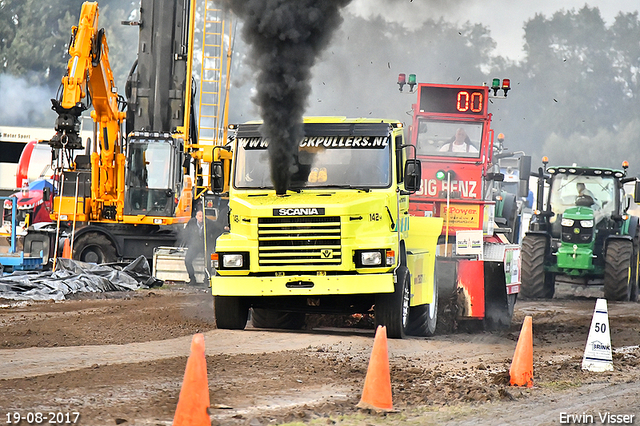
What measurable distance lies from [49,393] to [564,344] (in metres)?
7.63

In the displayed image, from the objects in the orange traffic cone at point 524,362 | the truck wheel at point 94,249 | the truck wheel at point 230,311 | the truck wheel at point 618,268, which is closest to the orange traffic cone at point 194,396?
the orange traffic cone at point 524,362

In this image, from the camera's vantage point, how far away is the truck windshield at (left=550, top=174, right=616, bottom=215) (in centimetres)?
2127

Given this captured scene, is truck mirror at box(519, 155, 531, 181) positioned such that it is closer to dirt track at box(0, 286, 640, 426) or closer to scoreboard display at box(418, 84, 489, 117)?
scoreboard display at box(418, 84, 489, 117)

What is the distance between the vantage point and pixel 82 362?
9.48m

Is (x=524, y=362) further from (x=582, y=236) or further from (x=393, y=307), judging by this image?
(x=582, y=236)

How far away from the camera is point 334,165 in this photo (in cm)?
1209

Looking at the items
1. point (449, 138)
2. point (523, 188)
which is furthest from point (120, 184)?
point (523, 188)

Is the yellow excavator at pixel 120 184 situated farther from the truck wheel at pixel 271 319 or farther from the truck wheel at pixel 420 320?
the truck wheel at pixel 420 320

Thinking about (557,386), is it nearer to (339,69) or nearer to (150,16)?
(150,16)

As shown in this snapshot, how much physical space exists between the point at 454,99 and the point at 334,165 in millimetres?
6823

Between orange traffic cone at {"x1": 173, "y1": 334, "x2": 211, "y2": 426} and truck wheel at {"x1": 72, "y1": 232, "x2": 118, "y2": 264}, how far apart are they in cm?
1670

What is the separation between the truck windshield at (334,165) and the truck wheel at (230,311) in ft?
4.93

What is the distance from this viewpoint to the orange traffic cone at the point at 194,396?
20.0 ft

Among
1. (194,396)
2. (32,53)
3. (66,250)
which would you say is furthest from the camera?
(32,53)
